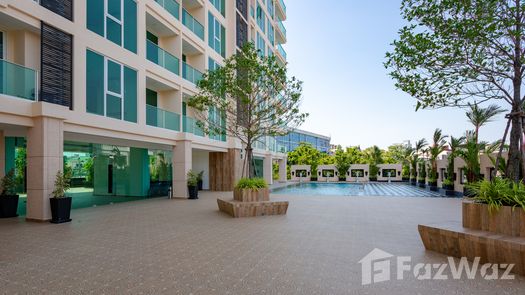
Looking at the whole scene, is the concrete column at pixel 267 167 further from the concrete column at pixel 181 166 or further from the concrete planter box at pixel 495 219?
the concrete planter box at pixel 495 219

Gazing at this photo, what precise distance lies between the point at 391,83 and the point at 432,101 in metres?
0.89

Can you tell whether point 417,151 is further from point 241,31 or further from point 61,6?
point 61,6

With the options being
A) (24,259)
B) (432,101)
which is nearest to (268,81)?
(432,101)

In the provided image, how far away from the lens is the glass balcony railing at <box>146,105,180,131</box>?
541 inches

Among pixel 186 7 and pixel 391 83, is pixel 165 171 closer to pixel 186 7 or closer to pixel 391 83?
pixel 186 7

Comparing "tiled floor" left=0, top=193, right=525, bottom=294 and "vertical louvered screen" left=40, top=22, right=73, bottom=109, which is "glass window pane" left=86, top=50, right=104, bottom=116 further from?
"tiled floor" left=0, top=193, right=525, bottom=294

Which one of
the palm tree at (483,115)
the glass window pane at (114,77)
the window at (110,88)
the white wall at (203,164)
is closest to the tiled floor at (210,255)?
the window at (110,88)

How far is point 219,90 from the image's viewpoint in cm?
1240

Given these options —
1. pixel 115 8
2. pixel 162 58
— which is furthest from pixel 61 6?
pixel 162 58

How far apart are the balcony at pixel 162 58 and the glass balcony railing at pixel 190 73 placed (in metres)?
0.66

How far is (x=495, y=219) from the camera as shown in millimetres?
4980

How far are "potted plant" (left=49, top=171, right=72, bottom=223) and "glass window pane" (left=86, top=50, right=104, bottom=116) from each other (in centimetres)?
249

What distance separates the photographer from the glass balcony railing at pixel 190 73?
16484 millimetres

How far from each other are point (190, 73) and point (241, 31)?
303 inches
